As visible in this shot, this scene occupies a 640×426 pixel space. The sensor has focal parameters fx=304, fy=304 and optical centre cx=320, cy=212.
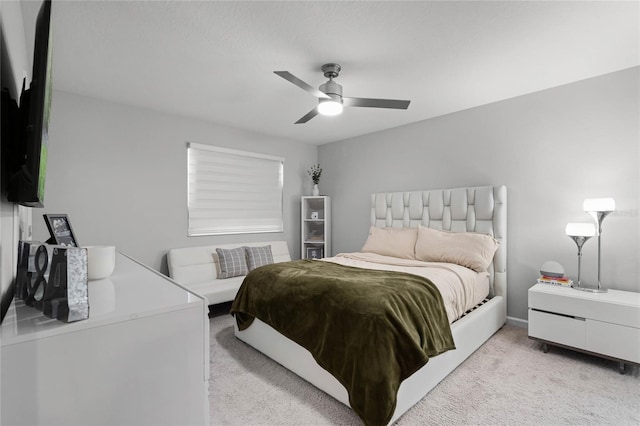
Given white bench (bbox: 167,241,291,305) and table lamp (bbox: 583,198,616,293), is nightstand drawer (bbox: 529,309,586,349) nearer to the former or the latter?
table lamp (bbox: 583,198,616,293)

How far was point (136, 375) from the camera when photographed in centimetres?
83

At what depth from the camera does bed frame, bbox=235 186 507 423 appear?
2.02 m

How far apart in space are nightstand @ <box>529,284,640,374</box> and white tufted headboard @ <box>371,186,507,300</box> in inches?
21.5

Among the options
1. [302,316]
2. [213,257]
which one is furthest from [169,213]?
[302,316]

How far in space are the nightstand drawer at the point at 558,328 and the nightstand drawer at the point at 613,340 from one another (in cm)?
5

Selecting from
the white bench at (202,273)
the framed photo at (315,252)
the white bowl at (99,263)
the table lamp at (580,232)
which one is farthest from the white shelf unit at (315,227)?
the white bowl at (99,263)

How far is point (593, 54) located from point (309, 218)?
3.94 meters

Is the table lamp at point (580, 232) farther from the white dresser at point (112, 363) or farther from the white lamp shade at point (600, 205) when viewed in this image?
the white dresser at point (112, 363)

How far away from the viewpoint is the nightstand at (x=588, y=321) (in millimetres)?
2299

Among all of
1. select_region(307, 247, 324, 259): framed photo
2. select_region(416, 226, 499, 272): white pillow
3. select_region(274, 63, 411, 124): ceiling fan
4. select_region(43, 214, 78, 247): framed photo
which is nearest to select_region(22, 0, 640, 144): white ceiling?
select_region(274, 63, 411, 124): ceiling fan

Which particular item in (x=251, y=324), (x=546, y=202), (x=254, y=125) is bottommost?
(x=251, y=324)

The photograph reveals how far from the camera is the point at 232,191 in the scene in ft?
14.6

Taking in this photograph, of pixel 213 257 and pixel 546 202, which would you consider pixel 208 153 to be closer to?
pixel 213 257

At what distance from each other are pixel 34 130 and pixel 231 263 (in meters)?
3.18
